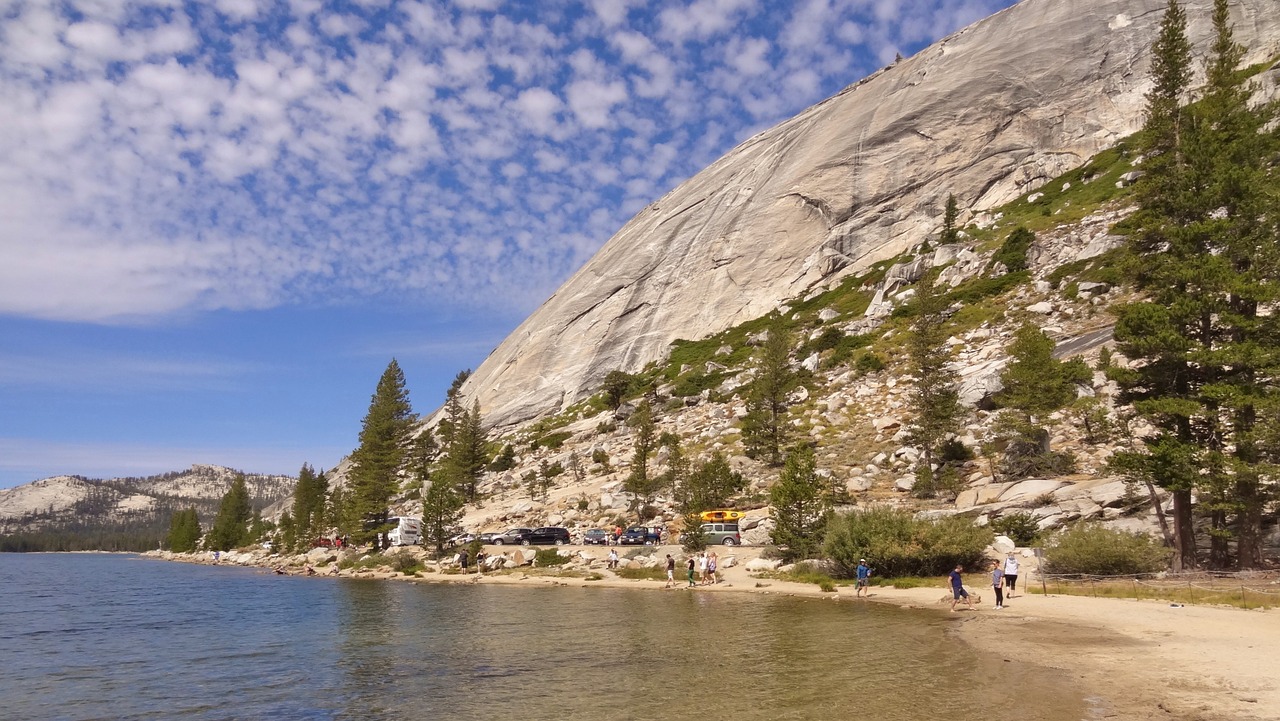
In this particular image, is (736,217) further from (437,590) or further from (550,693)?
(550,693)

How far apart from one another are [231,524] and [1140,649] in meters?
Answer: 121

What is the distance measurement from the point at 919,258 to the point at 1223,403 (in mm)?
64606

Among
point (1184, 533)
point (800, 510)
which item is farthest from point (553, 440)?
point (1184, 533)

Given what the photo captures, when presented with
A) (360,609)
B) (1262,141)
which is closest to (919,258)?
(1262,141)

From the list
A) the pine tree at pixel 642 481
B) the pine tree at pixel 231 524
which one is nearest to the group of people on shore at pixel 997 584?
the pine tree at pixel 642 481

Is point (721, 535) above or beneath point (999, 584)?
above

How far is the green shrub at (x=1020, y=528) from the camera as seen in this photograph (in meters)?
30.4

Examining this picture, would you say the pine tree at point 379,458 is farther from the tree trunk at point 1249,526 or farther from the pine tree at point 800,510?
the tree trunk at point 1249,526

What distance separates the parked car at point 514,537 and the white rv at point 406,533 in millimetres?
10228

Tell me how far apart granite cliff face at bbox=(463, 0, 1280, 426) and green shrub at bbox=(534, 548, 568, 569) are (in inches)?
2212

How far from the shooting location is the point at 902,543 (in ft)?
97.0

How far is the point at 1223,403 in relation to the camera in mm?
21844

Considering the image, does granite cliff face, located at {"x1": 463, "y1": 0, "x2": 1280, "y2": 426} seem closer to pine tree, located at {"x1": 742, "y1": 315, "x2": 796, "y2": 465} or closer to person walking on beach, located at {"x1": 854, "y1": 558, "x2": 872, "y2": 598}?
pine tree, located at {"x1": 742, "y1": 315, "x2": 796, "y2": 465}

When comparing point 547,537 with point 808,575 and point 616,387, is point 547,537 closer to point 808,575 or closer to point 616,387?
point 808,575
